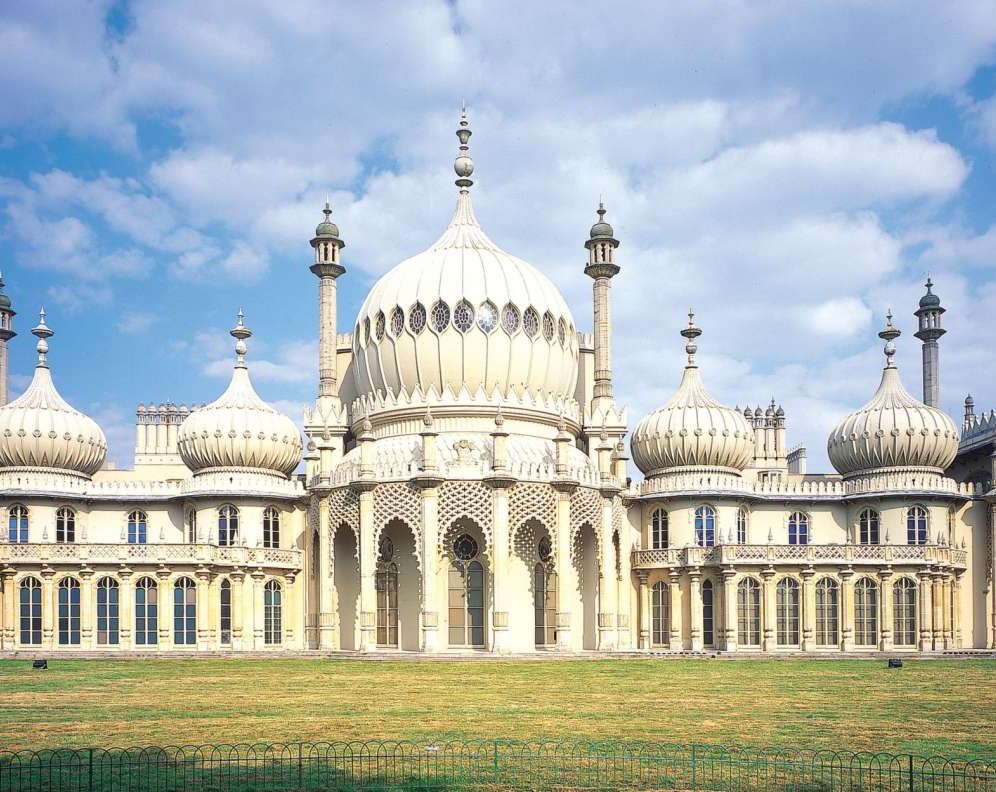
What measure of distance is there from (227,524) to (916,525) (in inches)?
1210

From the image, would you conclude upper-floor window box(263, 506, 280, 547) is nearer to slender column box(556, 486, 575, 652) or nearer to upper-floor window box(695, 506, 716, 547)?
→ slender column box(556, 486, 575, 652)

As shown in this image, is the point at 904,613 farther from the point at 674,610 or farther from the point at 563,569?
the point at 563,569

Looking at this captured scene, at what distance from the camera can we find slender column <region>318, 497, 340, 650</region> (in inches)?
1900

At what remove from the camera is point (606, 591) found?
48906 mm

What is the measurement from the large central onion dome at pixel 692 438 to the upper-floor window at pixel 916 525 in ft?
24.8

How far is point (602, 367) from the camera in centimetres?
5588

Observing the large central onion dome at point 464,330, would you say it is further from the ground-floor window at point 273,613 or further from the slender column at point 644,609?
the ground-floor window at point 273,613

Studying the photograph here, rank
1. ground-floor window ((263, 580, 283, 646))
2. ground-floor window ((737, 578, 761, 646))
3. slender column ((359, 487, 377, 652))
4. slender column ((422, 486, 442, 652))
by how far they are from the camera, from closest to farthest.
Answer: slender column ((422, 486, 442, 652)), slender column ((359, 487, 377, 652)), ground-floor window ((737, 578, 761, 646)), ground-floor window ((263, 580, 283, 646))

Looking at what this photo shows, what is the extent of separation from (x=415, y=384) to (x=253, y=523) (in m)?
9.56

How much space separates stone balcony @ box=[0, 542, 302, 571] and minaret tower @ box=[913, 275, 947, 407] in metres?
35.7

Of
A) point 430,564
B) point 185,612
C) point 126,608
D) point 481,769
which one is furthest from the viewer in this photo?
point 185,612

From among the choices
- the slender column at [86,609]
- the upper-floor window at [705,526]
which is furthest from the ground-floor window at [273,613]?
the upper-floor window at [705,526]

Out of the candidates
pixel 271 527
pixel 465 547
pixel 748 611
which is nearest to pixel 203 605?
pixel 271 527

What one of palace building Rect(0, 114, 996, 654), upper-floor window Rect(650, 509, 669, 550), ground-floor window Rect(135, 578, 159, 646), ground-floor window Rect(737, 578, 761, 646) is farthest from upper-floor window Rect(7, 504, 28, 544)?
ground-floor window Rect(737, 578, 761, 646)
